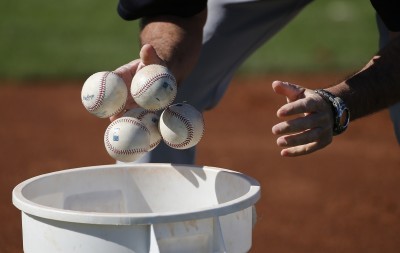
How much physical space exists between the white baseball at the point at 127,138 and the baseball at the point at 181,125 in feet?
0.21

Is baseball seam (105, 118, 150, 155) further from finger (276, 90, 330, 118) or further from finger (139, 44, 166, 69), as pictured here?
finger (276, 90, 330, 118)

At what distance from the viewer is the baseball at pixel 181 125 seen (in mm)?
2551

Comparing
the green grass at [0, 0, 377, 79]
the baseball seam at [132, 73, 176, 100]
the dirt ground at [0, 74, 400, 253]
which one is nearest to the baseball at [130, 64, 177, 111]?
the baseball seam at [132, 73, 176, 100]

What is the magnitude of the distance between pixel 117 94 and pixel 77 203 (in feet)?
1.31

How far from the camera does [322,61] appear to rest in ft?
26.2

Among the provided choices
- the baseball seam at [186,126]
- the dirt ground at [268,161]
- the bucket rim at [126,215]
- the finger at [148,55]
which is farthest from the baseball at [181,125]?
the dirt ground at [268,161]

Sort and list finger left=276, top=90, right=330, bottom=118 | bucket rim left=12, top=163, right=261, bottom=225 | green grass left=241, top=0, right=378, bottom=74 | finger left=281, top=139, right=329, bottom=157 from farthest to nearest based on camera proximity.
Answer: green grass left=241, top=0, right=378, bottom=74 → finger left=281, top=139, right=329, bottom=157 → finger left=276, top=90, right=330, bottom=118 → bucket rim left=12, top=163, right=261, bottom=225

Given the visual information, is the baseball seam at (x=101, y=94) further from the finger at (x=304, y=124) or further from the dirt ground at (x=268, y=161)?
the dirt ground at (x=268, y=161)

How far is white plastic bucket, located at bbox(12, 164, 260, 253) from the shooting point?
217 cm

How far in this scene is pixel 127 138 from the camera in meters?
2.53

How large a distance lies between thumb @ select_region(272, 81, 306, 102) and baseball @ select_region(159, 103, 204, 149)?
0.94 ft

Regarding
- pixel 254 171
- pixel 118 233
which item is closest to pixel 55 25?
pixel 254 171

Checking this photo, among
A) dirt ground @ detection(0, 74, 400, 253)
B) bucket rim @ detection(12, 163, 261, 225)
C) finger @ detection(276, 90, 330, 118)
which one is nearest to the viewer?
bucket rim @ detection(12, 163, 261, 225)

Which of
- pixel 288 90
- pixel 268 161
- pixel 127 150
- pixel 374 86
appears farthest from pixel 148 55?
pixel 268 161
